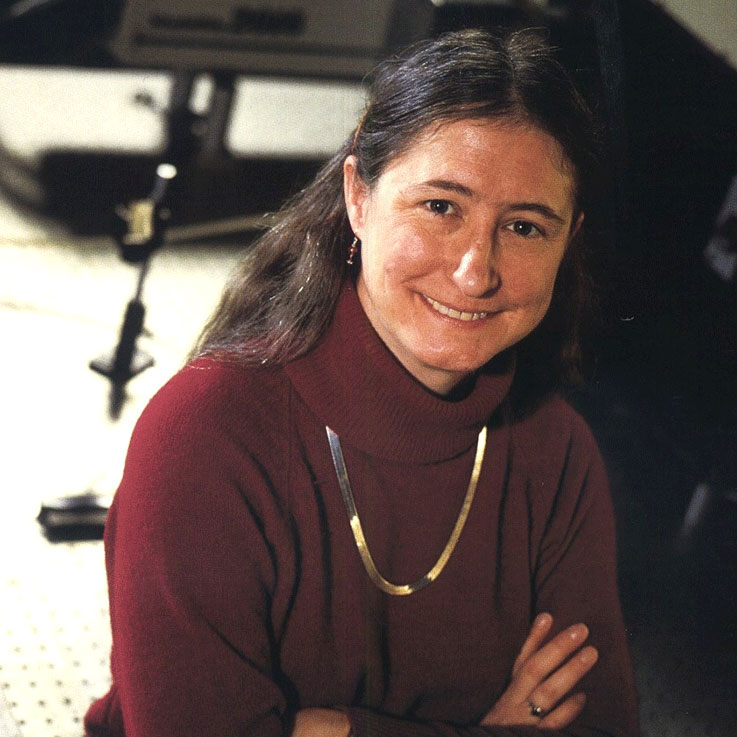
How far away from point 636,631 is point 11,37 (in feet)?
8.22

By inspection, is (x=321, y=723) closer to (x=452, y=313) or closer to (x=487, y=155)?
(x=452, y=313)

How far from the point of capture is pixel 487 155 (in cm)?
108

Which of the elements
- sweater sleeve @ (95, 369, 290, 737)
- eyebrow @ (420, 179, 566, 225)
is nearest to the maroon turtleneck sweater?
sweater sleeve @ (95, 369, 290, 737)

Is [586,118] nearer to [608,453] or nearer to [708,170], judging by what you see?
[708,170]

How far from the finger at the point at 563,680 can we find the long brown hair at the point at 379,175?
0.32 metres

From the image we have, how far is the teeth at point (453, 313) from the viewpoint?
1146 mm

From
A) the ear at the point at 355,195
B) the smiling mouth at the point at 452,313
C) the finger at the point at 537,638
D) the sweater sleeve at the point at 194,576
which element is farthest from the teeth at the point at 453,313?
the finger at the point at 537,638

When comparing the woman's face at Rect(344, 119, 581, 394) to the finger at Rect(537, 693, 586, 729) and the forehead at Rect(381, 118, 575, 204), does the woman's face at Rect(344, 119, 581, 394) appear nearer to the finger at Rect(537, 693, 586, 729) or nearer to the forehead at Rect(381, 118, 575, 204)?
the forehead at Rect(381, 118, 575, 204)

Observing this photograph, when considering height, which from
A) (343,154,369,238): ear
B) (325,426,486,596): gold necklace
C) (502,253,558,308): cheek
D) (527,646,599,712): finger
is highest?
(343,154,369,238): ear

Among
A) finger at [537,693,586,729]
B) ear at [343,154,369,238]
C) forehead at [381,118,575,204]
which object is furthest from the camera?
finger at [537,693,586,729]

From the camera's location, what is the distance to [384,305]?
1182mm

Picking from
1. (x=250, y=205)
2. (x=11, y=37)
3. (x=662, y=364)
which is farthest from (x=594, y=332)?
(x=11, y=37)

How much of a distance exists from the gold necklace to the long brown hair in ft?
0.40

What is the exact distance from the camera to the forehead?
108 cm
